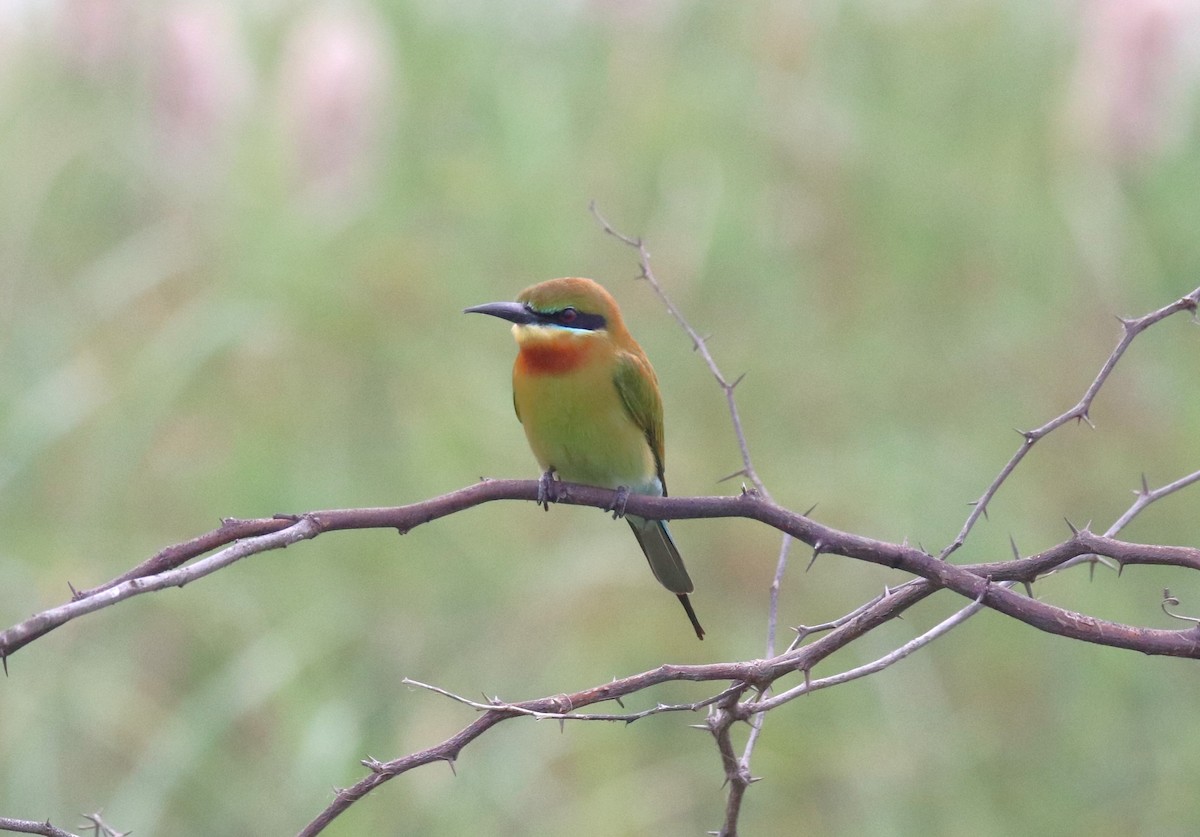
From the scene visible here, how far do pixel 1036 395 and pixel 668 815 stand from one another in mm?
1541

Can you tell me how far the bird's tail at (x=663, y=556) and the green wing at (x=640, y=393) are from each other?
0.24 meters

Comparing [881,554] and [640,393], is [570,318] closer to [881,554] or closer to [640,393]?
[640,393]

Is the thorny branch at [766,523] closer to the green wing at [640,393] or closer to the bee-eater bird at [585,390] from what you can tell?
the bee-eater bird at [585,390]

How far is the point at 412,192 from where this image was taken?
4.19 meters

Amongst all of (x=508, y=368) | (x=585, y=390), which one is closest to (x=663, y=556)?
(x=585, y=390)

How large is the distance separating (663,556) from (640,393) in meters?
0.34

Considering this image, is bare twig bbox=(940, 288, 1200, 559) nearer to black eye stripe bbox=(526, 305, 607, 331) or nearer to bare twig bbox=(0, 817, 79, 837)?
bare twig bbox=(0, 817, 79, 837)

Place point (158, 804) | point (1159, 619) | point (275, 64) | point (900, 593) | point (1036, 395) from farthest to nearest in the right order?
point (275, 64) < point (1036, 395) < point (1159, 619) < point (158, 804) < point (900, 593)

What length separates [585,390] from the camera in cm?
243

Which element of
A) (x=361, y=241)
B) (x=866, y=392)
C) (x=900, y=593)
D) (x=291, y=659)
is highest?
(x=900, y=593)

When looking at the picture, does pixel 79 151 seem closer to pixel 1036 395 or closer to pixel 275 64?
pixel 275 64

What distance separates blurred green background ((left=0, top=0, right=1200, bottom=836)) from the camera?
3141mm

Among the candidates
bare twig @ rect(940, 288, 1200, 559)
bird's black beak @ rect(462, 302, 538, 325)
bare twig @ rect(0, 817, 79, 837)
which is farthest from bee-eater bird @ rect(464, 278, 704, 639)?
bare twig @ rect(0, 817, 79, 837)

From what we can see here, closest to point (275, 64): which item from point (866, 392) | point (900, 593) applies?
point (866, 392)
